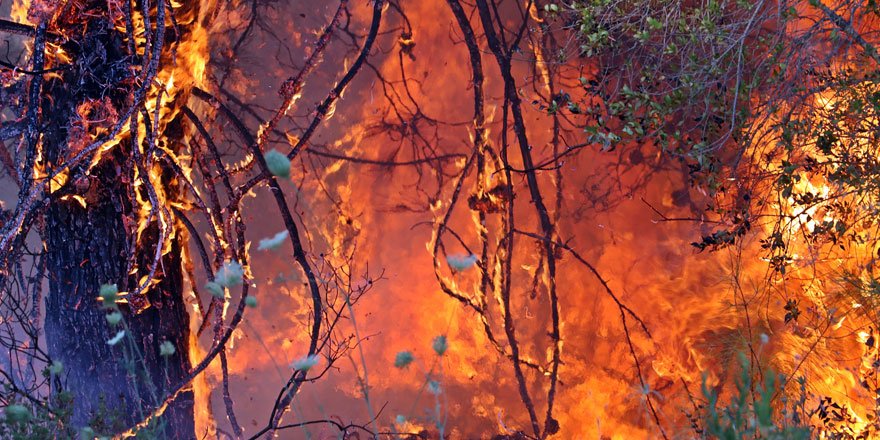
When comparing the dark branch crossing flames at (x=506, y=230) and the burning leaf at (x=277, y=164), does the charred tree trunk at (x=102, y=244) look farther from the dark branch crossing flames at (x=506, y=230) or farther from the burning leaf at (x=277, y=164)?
the burning leaf at (x=277, y=164)

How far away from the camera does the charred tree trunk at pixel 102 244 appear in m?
2.17

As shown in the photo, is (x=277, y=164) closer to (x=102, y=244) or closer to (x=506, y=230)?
(x=102, y=244)

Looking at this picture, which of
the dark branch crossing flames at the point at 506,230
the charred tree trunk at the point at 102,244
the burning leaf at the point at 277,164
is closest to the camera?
the burning leaf at the point at 277,164

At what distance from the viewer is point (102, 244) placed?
2.29m

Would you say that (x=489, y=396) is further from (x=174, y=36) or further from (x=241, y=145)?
(x=174, y=36)

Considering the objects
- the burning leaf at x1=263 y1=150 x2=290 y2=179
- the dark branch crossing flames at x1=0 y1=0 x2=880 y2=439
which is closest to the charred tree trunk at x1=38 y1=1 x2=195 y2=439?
the dark branch crossing flames at x1=0 y1=0 x2=880 y2=439

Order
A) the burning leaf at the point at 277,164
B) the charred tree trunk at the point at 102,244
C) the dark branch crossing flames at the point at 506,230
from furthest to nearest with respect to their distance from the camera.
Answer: the dark branch crossing flames at the point at 506,230
the charred tree trunk at the point at 102,244
the burning leaf at the point at 277,164

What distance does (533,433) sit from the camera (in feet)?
11.9

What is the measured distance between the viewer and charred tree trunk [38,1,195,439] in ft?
7.11

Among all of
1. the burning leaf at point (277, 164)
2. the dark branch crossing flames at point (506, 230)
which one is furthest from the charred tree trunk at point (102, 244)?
the burning leaf at point (277, 164)

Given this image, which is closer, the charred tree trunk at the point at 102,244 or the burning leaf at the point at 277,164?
the burning leaf at the point at 277,164

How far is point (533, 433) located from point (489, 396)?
0.28 meters

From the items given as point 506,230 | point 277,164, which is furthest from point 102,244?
point 506,230

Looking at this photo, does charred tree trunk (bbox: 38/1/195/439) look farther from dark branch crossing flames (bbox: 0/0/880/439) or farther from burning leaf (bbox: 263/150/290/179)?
burning leaf (bbox: 263/150/290/179)
